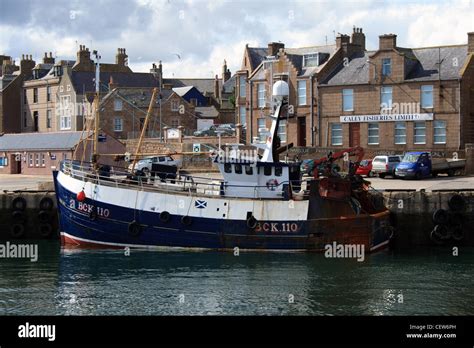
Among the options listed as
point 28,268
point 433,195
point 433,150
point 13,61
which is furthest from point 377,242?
point 13,61

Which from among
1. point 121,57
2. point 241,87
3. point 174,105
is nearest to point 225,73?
point 121,57

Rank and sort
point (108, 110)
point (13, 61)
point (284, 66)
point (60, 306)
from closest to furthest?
1. point (60, 306)
2. point (284, 66)
3. point (108, 110)
4. point (13, 61)

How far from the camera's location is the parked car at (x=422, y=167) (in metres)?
45.9

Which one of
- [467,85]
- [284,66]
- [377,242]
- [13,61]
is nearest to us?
[377,242]

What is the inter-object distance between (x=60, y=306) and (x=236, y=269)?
742 centimetres

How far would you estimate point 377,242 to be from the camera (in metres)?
33.0

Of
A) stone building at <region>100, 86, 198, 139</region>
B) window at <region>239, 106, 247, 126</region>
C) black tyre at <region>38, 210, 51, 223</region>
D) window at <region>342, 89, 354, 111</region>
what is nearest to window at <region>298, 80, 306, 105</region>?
window at <region>342, 89, 354, 111</region>

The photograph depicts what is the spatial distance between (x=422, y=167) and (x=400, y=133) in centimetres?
1016

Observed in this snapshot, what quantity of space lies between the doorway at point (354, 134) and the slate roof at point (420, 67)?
9.51 ft

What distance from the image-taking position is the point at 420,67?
56.1 meters

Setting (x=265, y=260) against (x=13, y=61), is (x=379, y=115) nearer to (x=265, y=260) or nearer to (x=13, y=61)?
(x=265, y=260)

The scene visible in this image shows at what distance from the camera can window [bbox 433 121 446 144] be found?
54375 mm

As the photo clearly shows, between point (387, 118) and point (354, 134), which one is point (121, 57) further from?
point (387, 118)

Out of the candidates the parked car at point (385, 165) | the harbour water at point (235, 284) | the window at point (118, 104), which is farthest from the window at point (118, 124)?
the harbour water at point (235, 284)
